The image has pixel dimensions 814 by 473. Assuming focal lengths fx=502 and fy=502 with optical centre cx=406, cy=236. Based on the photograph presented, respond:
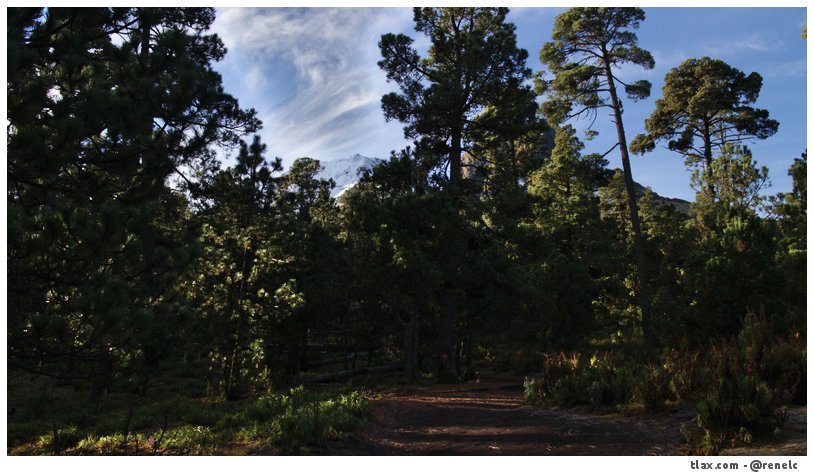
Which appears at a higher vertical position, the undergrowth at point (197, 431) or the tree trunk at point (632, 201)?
the tree trunk at point (632, 201)

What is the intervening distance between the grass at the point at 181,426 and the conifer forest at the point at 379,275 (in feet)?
0.18

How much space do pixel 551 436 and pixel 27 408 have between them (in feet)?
34.7

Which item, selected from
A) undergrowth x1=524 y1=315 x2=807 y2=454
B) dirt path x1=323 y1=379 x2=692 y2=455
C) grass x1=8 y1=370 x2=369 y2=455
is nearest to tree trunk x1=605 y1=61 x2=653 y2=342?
undergrowth x1=524 y1=315 x2=807 y2=454

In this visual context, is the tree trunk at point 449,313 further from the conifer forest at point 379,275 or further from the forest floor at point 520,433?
the forest floor at point 520,433

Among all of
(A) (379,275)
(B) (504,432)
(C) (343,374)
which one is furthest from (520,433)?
(C) (343,374)

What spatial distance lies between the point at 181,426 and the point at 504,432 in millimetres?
4501

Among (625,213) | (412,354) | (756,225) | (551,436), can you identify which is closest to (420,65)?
(412,354)

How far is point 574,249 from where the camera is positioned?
2270 centimetres

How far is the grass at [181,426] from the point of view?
5.67 metres

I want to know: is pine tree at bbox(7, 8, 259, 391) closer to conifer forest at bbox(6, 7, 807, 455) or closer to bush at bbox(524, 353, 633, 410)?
conifer forest at bbox(6, 7, 807, 455)

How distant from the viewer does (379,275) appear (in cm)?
1212

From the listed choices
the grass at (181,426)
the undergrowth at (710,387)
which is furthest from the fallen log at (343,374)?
the undergrowth at (710,387)

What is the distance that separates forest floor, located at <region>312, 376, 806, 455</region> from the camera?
5363 millimetres

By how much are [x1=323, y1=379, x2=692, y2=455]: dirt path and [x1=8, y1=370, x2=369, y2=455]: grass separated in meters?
0.45
